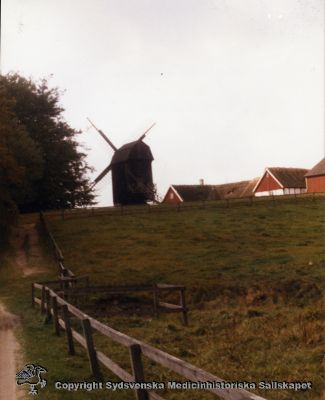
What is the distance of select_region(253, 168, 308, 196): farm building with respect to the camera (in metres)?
67.3

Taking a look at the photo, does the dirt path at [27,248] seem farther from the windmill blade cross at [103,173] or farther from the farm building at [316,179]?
the farm building at [316,179]

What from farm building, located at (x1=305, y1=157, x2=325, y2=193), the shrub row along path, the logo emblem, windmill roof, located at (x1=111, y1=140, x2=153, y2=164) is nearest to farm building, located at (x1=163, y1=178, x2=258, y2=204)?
farm building, located at (x1=305, y1=157, x2=325, y2=193)

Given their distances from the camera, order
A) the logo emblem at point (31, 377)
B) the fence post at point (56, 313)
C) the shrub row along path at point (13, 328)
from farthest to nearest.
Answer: the fence post at point (56, 313) → the shrub row along path at point (13, 328) → the logo emblem at point (31, 377)

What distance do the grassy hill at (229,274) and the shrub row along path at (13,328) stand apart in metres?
2.06

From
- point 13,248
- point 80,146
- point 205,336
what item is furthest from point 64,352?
point 80,146

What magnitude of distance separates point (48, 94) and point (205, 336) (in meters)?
44.0

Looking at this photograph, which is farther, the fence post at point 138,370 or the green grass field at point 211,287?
the green grass field at point 211,287

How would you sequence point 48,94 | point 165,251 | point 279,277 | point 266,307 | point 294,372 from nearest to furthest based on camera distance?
point 294,372, point 266,307, point 279,277, point 165,251, point 48,94

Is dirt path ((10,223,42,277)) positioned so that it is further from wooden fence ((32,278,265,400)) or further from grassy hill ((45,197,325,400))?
wooden fence ((32,278,265,400))

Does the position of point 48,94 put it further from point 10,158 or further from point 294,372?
point 294,372

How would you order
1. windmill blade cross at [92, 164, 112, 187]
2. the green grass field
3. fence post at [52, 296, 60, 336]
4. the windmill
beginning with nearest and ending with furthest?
the green grass field → fence post at [52, 296, 60, 336] → the windmill → windmill blade cross at [92, 164, 112, 187]

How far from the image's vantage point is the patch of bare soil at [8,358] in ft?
25.3

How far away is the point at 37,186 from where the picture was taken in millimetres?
47969

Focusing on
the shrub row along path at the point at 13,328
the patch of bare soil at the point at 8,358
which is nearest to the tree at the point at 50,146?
the shrub row along path at the point at 13,328
